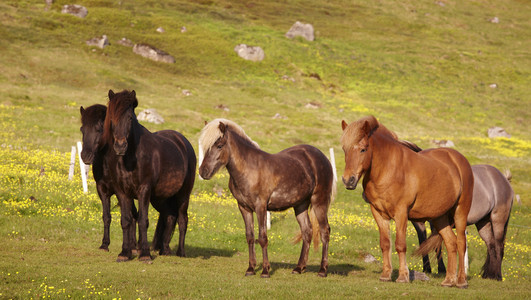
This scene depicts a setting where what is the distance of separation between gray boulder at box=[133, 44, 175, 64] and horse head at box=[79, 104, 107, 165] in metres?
66.6

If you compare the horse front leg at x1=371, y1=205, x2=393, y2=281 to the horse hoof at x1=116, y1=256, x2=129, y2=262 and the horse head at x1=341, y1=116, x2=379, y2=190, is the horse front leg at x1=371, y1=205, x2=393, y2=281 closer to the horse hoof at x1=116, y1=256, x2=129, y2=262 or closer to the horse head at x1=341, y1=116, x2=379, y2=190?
the horse head at x1=341, y1=116, x2=379, y2=190

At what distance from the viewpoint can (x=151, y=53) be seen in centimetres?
7825

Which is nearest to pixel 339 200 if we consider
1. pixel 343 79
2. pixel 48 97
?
pixel 48 97

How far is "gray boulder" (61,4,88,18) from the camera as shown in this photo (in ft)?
282

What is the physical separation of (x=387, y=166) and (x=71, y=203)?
41.7 ft

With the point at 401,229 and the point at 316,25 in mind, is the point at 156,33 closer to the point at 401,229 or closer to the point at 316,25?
the point at 316,25

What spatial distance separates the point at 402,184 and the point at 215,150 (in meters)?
4.13

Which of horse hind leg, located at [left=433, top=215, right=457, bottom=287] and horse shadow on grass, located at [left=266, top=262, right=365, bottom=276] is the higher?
horse hind leg, located at [left=433, top=215, right=457, bottom=287]

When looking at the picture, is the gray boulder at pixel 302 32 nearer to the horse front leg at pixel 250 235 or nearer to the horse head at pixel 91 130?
the horse head at pixel 91 130

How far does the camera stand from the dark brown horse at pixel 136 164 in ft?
40.8

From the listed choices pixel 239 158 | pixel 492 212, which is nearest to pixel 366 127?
pixel 239 158

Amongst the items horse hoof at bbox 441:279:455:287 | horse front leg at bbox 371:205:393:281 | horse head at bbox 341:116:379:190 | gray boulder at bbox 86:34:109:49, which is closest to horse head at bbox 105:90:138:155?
horse head at bbox 341:116:379:190

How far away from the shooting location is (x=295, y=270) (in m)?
12.9

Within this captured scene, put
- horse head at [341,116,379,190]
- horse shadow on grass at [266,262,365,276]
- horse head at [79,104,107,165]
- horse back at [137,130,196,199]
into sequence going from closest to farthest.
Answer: horse head at [341,116,379,190], horse head at [79,104,107,165], horse back at [137,130,196,199], horse shadow on grass at [266,262,365,276]
